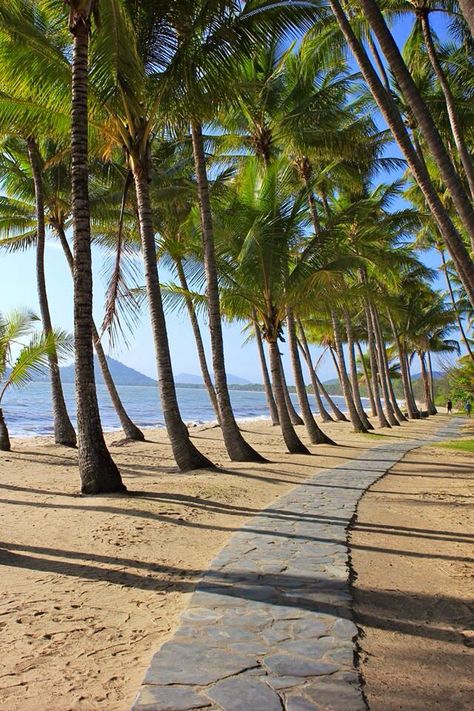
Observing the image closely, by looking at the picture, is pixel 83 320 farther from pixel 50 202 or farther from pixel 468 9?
pixel 50 202

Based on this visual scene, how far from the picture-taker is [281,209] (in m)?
13.9

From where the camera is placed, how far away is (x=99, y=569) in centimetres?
460

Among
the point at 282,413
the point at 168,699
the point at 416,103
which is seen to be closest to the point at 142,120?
the point at 416,103

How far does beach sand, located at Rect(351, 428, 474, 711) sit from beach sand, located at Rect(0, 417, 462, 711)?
2.84 feet

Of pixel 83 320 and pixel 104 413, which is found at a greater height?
pixel 104 413

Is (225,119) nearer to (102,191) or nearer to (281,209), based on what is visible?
(281,209)

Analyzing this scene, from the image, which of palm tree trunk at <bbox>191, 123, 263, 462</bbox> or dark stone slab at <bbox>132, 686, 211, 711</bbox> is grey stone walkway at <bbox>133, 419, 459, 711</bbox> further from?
palm tree trunk at <bbox>191, 123, 263, 462</bbox>

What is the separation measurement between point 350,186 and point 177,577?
57.9 ft

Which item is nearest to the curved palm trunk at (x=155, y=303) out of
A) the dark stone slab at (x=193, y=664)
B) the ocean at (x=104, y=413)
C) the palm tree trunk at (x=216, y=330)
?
the palm tree trunk at (x=216, y=330)

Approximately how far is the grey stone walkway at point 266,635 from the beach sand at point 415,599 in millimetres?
138

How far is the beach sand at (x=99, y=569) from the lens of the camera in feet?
9.27

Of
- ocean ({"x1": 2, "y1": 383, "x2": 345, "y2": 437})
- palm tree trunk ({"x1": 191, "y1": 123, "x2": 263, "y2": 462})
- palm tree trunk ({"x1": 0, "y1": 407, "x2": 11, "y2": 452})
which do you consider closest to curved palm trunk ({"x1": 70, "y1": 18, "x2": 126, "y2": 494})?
palm tree trunk ({"x1": 191, "y1": 123, "x2": 263, "y2": 462})

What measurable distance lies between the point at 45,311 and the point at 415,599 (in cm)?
1294

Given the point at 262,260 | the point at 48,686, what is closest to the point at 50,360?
the point at 262,260
